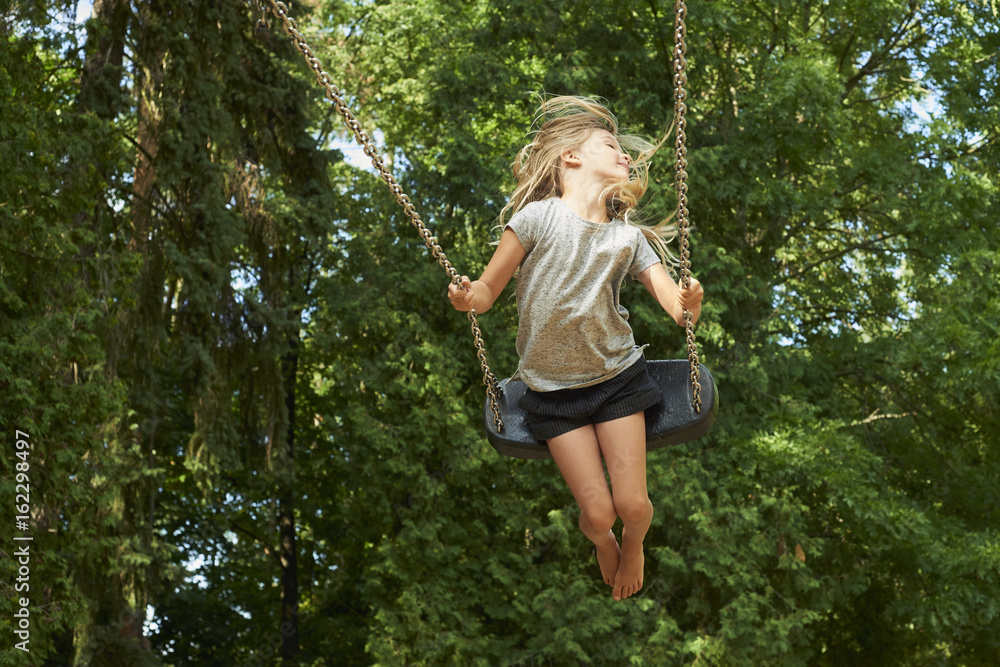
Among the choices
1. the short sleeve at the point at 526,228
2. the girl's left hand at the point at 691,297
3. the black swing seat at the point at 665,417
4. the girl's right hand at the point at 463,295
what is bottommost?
the black swing seat at the point at 665,417

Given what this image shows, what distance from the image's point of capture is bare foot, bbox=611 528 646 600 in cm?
313

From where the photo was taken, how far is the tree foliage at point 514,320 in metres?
9.70

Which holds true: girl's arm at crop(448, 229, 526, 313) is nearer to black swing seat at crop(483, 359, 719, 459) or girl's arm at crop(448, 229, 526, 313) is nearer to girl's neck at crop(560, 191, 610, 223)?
girl's neck at crop(560, 191, 610, 223)

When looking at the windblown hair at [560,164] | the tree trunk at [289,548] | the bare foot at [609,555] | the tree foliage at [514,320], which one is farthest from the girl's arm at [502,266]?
the tree trunk at [289,548]

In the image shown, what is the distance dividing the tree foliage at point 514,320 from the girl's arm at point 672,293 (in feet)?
20.0

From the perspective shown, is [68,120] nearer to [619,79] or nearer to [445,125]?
[445,125]

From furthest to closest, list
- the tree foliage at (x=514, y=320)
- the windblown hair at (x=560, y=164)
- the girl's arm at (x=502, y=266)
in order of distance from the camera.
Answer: the tree foliage at (x=514, y=320) < the windblown hair at (x=560, y=164) < the girl's arm at (x=502, y=266)

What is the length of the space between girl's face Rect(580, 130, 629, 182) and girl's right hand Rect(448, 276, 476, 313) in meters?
0.62

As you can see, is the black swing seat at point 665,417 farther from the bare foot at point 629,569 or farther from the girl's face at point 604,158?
the girl's face at point 604,158

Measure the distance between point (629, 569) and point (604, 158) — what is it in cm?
132

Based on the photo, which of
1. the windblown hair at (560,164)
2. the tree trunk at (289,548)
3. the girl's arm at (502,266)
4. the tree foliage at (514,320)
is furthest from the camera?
the tree trunk at (289,548)

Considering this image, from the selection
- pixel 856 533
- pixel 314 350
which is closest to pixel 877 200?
pixel 856 533

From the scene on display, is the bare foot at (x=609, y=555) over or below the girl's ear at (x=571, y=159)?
below

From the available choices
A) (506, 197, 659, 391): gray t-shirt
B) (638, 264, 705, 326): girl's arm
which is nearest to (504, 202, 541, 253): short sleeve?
(506, 197, 659, 391): gray t-shirt
